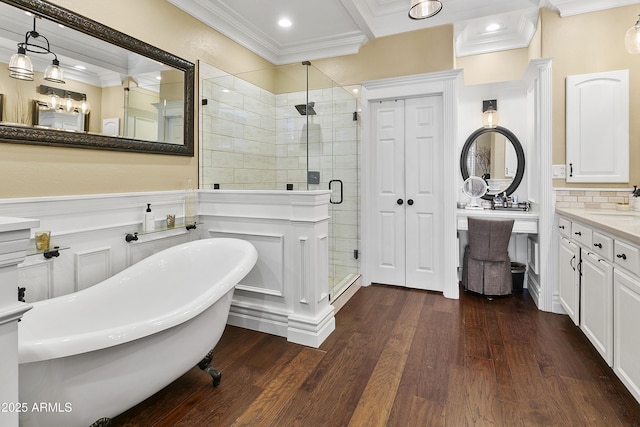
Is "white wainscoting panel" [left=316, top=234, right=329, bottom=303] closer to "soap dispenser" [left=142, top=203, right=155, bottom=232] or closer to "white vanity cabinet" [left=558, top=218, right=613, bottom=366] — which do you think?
"soap dispenser" [left=142, top=203, right=155, bottom=232]

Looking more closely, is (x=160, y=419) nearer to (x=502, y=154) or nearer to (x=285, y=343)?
(x=285, y=343)

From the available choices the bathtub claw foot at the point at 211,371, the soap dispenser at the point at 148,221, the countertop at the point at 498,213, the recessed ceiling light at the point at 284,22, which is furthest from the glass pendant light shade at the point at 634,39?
the soap dispenser at the point at 148,221

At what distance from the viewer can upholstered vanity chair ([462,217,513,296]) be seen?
321 cm

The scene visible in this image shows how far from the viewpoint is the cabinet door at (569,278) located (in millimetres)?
2418

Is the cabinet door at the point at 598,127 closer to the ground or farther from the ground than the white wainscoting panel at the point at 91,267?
farther from the ground

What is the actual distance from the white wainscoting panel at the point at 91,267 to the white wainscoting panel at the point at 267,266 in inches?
35.9

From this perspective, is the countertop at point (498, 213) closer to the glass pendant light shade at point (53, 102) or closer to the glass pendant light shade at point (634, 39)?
the glass pendant light shade at point (634, 39)

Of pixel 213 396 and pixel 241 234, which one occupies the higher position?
pixel 241 234

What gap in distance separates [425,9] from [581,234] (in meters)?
1.95

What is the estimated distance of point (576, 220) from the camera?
2.47 metres

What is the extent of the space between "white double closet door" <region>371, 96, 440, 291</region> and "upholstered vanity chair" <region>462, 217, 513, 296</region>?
325 millimetres

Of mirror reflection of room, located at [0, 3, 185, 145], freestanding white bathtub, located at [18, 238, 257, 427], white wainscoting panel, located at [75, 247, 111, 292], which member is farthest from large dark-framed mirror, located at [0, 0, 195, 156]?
freestanding white bathtub, located at [18, 238, 257, 427]

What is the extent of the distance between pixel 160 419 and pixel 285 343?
97 centimetres

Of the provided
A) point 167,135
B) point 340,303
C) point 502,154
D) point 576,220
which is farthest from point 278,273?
point 502,154
